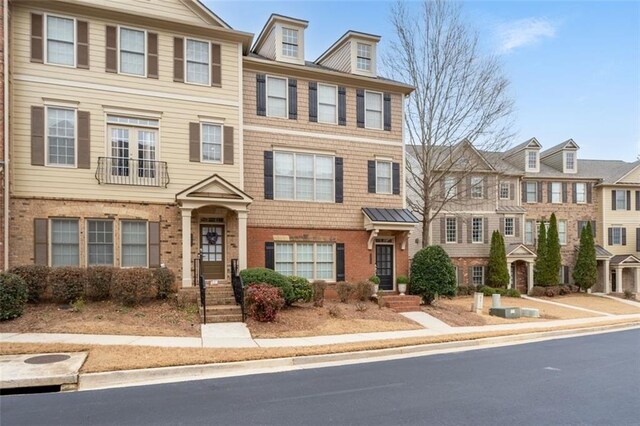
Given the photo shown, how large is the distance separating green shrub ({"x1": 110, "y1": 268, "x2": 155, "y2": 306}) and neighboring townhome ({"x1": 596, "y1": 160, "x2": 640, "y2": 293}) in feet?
109

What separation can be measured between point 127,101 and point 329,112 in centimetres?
780

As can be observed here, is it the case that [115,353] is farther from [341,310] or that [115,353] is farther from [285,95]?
[285,95]

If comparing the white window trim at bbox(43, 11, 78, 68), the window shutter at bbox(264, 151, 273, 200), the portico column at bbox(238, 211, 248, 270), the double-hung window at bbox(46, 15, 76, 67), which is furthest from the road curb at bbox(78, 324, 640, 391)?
the double-hung window at bbox(46, 15, 76, 67)

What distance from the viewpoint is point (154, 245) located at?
49.1 feet

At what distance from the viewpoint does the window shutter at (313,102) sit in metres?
18.1

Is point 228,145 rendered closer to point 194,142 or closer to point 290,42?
point 194,142

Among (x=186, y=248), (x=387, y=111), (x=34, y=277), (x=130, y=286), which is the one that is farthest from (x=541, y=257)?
(x=34, y=277)

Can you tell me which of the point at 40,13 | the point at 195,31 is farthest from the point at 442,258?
the point at 40,13

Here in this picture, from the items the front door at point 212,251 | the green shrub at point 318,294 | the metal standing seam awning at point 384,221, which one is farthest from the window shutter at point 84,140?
the metal standing seam awning at point 384,221

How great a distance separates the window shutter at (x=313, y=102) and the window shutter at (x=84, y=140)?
817 cm

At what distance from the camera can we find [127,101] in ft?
48.9

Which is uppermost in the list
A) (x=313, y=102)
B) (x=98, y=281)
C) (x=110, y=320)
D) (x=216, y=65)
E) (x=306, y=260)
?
(x=216, y=65)

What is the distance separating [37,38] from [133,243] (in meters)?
7.18

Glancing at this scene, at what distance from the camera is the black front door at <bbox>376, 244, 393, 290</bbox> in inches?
757
